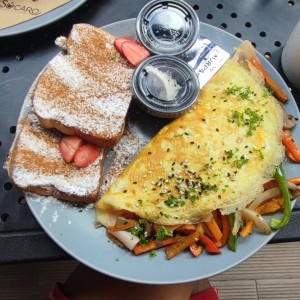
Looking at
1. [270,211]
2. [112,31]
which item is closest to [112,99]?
[112,31]

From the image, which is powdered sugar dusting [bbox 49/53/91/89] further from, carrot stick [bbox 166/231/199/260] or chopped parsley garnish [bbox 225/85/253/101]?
carrot stick [bbox 166/231/199/260]

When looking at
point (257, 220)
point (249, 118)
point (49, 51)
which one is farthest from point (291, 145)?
point (49, 51)

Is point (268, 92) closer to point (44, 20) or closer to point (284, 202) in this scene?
point (284, 202)

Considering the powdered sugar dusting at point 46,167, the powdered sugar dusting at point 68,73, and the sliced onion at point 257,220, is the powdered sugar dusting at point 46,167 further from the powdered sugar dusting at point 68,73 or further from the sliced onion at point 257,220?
the sliced onion at point 257,220

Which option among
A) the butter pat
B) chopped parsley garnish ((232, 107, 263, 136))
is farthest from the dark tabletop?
the butter pat

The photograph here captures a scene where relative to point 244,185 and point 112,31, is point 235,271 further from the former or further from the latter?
point 112,31
